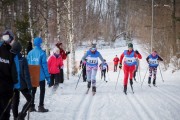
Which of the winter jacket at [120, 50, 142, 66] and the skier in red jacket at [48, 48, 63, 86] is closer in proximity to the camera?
the skier in red jacket at [48, 48, 63, 86]

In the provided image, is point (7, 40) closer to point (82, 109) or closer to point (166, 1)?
point (82, 109)

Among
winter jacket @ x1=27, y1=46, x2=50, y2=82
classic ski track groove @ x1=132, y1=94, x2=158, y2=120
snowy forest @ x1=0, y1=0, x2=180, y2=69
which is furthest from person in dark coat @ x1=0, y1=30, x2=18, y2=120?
snowy forest @ x1=0, y1=0, x2=180, y2=69

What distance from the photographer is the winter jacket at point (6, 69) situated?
17.4ft

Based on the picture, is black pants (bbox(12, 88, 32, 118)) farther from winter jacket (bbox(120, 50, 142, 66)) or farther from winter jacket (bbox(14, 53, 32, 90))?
winter jacket (bbox(120, 50, 142, 66))

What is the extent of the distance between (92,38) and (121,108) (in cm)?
5293

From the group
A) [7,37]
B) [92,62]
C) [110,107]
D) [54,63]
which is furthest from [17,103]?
[92,62]

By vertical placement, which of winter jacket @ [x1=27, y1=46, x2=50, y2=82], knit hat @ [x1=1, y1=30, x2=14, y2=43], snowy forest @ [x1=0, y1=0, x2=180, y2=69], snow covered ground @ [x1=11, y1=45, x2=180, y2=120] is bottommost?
snow covered ground @ [x1=11, y1=45, x2=180, y2=120]

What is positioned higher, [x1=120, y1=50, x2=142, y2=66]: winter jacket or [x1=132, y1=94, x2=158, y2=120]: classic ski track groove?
[x1=120, y1=50, x2=142, y2=66]: winter jacket

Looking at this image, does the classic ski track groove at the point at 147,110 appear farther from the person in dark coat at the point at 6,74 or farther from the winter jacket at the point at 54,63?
the person in dark coat at the point at 6,74

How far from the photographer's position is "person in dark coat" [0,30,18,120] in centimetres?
530

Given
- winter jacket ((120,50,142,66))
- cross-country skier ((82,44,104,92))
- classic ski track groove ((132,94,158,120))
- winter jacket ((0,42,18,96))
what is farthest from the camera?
winter jacket ((120,50,142,66))

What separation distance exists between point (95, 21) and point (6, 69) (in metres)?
61.9

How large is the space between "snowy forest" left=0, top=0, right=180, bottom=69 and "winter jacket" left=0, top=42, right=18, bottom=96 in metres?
12.1

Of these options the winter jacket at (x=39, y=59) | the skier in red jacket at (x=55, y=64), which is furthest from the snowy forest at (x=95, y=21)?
the winter jacket at (x=39, y=59)
